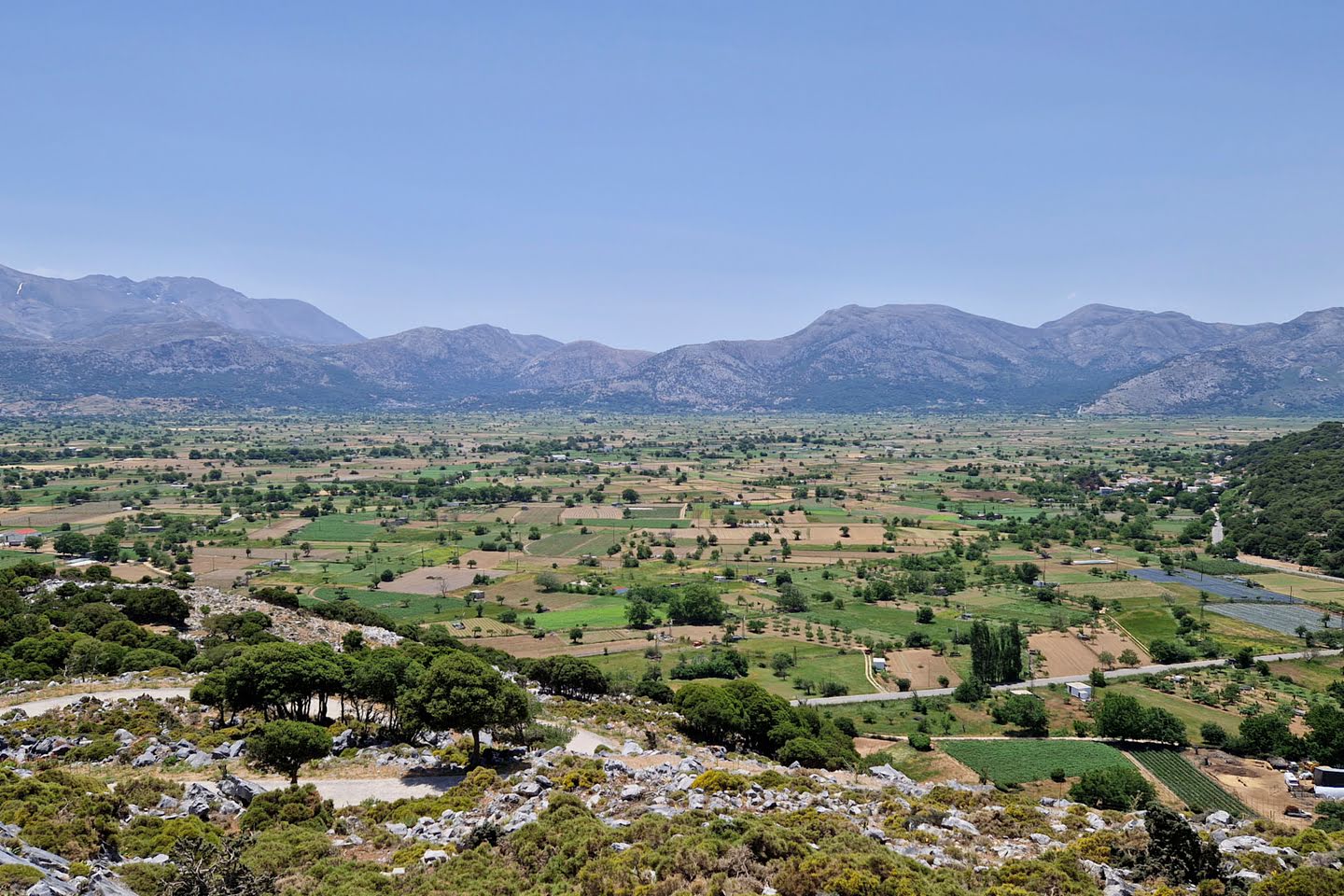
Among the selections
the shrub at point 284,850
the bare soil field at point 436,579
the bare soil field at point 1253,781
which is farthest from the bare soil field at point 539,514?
the shrub at point 284,850

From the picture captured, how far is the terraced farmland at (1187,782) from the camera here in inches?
1307

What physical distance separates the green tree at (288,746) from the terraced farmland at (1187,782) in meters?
32.4

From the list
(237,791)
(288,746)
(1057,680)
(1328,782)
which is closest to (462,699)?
(288,746)

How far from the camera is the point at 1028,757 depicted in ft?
130

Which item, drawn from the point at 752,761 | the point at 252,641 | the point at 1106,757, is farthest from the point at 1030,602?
the point at 252,641

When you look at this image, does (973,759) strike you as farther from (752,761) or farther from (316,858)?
(316,858)

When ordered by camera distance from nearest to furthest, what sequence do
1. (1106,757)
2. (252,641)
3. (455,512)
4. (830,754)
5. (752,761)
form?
(752,761), (830,754), (1106,757), (252,641), (455,512)

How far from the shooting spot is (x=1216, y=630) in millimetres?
63469

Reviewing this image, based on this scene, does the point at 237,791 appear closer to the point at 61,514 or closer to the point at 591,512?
the point at 591,512

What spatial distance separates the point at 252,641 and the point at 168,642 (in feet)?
15.6

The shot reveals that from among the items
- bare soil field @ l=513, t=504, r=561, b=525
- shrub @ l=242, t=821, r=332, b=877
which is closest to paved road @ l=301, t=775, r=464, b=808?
shrub @ l=242, t=821, r=332, b=877

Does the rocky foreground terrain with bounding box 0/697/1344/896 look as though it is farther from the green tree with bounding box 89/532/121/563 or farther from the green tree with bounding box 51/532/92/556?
the green tree with bounding box 51/532/92/556

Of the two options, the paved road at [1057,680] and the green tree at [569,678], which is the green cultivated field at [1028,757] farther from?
the green tree at [569,678]

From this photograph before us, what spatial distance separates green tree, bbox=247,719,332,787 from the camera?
81.5 ft
